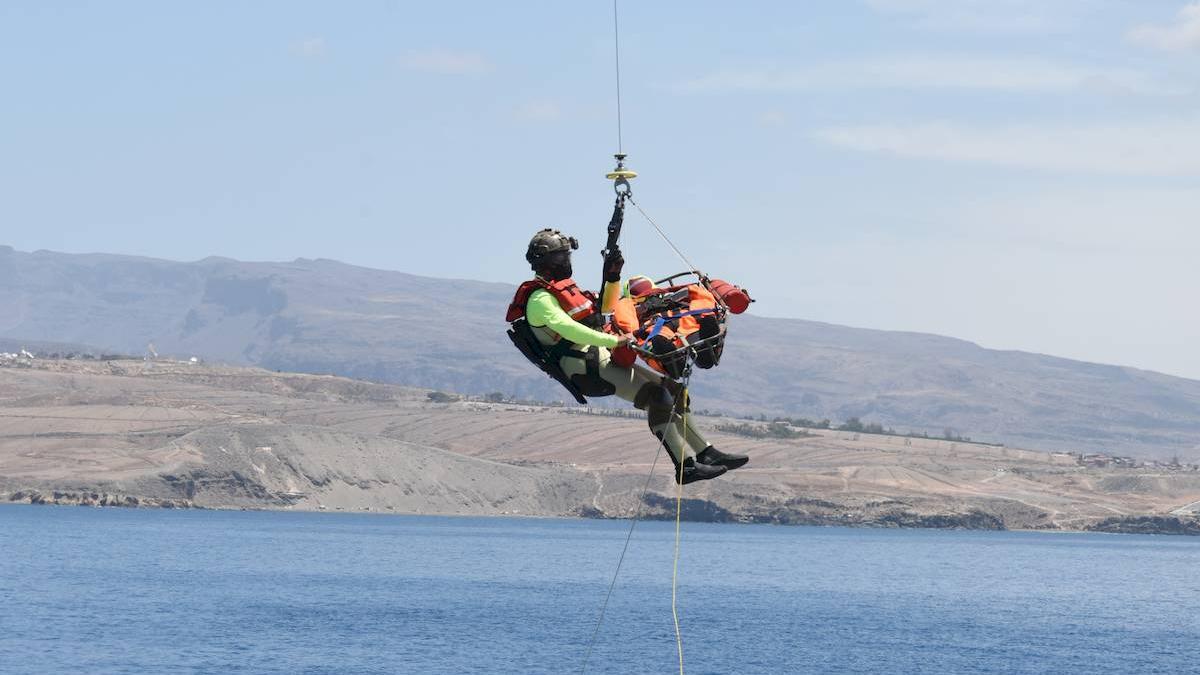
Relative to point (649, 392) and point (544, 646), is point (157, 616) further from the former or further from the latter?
point (649, 392)

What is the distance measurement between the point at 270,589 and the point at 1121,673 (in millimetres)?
59587

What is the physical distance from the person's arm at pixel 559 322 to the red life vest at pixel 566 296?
5 centimetres

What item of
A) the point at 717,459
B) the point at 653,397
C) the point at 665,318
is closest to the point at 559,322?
the point at 665,318

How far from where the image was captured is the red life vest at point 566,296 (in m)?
17.4

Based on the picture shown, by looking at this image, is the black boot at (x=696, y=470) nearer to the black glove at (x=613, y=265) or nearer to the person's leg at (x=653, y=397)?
the person's leg at (x=653, y=397)

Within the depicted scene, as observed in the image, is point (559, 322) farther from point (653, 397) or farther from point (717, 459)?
point (717, 459)

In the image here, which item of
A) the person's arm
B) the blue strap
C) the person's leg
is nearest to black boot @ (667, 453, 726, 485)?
the person's leg

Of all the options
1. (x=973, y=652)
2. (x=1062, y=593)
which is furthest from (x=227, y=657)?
(x=1062, y=593)

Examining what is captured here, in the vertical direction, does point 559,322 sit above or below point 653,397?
above

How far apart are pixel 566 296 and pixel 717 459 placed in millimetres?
2380

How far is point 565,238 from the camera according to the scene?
690 inches

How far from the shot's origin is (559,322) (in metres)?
17.2

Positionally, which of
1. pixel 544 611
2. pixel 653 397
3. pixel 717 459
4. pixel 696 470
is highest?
pixel 653 397

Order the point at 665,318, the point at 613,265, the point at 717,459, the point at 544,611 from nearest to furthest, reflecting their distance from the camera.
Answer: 1. the point at 613,265
2. the point at 665,318
3. the point at 717,459
4. the point at 544,611
